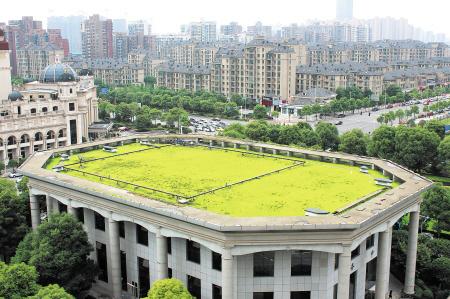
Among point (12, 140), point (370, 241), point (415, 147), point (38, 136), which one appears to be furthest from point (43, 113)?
point (370, 241)

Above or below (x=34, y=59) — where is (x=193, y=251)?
below

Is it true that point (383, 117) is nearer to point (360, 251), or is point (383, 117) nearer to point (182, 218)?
point (360, 251)

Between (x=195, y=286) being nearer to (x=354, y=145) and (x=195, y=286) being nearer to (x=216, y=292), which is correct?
(x=216, y=292)

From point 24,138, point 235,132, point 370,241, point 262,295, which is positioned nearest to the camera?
point 262,295

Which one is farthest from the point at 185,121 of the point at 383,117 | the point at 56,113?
the point at 383,117

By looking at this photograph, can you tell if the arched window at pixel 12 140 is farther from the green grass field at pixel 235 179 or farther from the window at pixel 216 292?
the window at pixel 216 292

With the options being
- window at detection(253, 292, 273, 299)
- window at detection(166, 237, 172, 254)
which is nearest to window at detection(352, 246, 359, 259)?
window at detection(253, 292, 273, 299)

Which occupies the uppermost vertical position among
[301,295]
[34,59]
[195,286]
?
[34,59]
